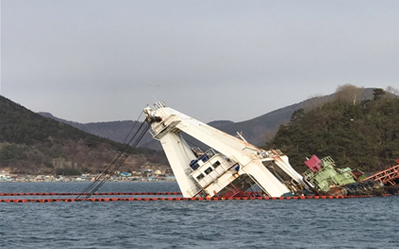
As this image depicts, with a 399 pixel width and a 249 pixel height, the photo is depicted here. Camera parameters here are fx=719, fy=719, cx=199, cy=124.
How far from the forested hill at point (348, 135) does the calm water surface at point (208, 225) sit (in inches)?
2538

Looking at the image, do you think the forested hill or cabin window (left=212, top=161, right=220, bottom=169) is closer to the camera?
cabin window (left=212, top=161, right=220, bottom=169)

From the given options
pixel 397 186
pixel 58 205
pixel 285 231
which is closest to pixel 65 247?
pixel 285 231

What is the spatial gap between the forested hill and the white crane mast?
64265mm

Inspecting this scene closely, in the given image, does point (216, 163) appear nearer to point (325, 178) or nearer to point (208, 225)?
point (325, 178)

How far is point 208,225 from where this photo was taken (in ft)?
142

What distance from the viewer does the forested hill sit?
125m

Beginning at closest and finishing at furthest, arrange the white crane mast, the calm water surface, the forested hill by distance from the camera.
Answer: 1. the calm water surface
2. the white crane mast
3. the forested hill

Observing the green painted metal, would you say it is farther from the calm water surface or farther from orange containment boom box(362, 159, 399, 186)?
orange containment boom box(362, 159, 399, 186)

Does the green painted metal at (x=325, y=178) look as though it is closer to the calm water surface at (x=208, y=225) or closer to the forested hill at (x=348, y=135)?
the calm water surface at (x=208, y=225)

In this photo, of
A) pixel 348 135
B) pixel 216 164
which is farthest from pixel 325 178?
pixel 348 135

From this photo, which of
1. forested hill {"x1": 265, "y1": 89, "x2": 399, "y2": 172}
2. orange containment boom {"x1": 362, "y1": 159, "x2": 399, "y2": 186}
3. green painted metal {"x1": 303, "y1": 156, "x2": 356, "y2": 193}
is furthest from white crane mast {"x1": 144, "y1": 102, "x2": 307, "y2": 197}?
forested hill {"x1": 265, "y1": 89, "x2": 399, "y2": 172}

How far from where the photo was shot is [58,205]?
62.0 meters

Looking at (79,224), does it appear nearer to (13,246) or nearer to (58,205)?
(13,246)

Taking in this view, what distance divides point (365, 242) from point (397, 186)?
107 feet
